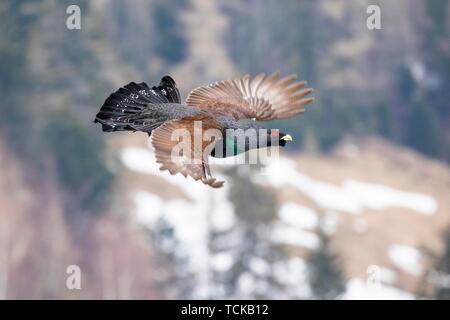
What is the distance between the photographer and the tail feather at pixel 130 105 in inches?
632

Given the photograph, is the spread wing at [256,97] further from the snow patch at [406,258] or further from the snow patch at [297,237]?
the snow patch at [406,258]

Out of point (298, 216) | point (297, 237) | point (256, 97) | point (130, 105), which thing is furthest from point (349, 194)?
point (130, 105)

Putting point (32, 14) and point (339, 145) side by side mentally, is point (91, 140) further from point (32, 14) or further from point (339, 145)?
point (339, 145)

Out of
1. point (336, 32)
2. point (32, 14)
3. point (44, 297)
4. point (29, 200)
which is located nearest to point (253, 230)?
point (44, 297)

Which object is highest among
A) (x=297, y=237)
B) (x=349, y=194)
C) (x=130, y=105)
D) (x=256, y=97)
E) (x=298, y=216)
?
(x=349, y=194)

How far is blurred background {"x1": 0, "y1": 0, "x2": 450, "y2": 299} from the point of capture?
5081cm

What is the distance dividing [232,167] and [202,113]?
33.9 metres

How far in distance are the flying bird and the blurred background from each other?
3027 centimetres

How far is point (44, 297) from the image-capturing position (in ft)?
169

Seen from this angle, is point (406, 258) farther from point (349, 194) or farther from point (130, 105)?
point (130, 105)

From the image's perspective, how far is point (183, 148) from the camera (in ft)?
50.5

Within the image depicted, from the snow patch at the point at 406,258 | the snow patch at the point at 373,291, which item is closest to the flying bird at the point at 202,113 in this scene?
the snow patch at the point at 373,291

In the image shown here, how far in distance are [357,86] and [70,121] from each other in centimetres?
2570
